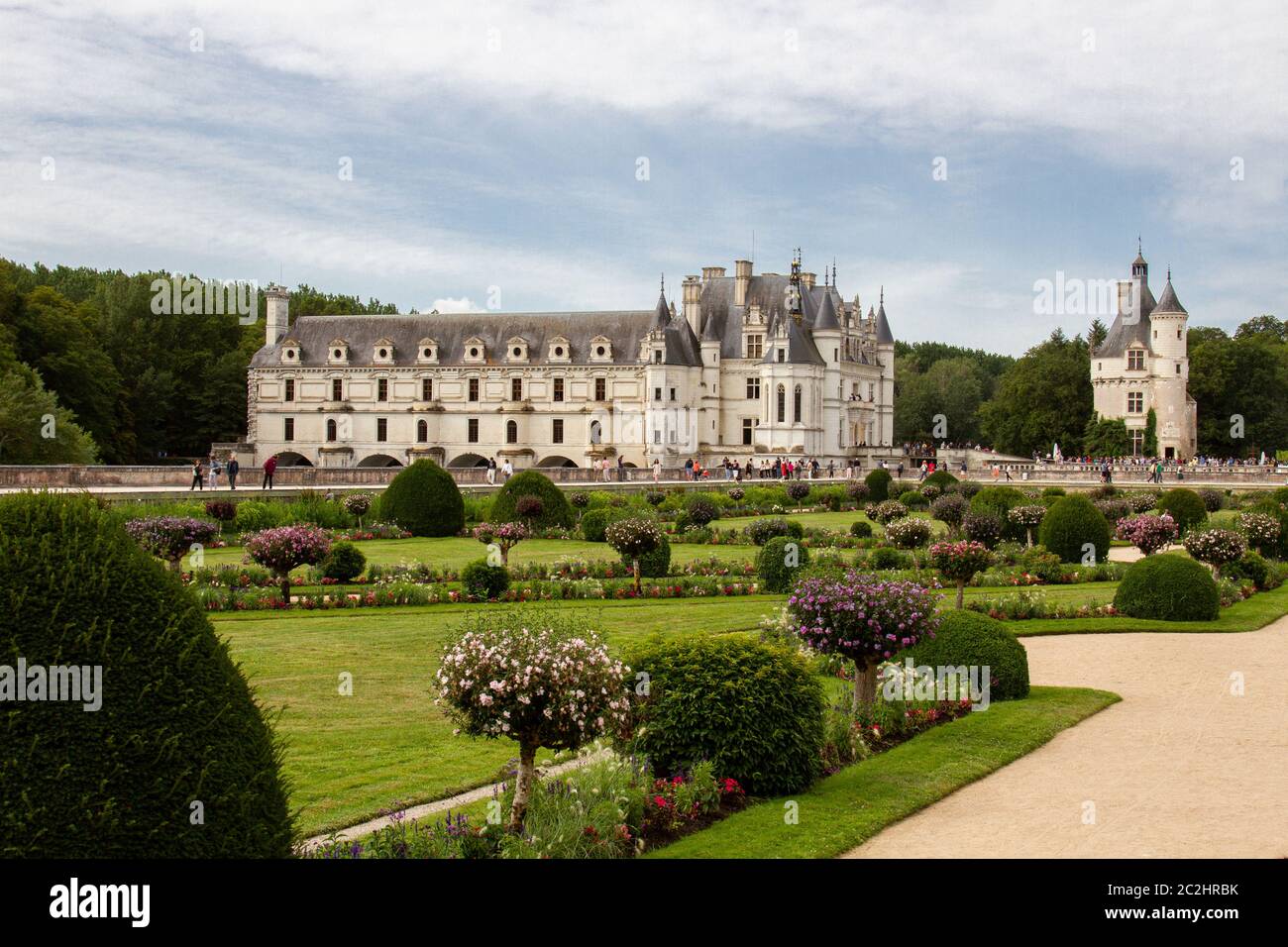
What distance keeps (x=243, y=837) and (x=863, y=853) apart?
4285 mm

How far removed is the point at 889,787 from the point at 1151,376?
66705 millimetres

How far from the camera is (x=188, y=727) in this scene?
15.5 feet

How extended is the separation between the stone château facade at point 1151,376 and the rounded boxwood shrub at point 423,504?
5037 cm

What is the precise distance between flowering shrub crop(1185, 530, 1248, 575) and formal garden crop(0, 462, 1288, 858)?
0.04 m

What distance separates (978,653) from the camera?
12.6 meters

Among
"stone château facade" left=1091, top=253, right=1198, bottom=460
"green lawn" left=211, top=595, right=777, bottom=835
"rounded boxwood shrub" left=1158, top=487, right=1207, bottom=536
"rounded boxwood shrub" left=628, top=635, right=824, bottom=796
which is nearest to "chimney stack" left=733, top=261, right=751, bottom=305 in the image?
"stone château facade" left=1091, top=253, right=1198, bottom=460

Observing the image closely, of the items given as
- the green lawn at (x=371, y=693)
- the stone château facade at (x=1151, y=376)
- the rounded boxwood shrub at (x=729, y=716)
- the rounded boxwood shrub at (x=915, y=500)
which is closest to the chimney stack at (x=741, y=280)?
the stone château facade at (x=1151, y=376)

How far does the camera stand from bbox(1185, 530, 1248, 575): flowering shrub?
71.1 feet

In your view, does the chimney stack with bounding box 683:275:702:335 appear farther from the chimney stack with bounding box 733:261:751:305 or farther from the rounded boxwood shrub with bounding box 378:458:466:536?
the rounded boxwood shrub with bounding box 378:458:466:536

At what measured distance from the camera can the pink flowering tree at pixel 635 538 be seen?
21406 mm

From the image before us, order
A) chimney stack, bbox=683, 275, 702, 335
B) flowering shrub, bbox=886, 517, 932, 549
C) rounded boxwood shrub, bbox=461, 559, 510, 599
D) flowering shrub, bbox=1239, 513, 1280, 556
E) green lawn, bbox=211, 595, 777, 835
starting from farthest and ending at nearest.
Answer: chimney stack, bbox=683, 275, 702, 335 < flowering shrub, bbox=1239, 513, 1280, 556 < flowering shrub, bbox=886, 517, 932, 549 < rounded boxwood shrub, bbox=461, 559, 510, 599 < green lawn, bbox=211, 595, 777, 835

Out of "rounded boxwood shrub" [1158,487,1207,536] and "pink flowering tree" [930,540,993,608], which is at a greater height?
"rounded boxwood shrub" [1158,487,1207,536]

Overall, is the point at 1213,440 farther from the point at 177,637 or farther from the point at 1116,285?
the point at 177,637
